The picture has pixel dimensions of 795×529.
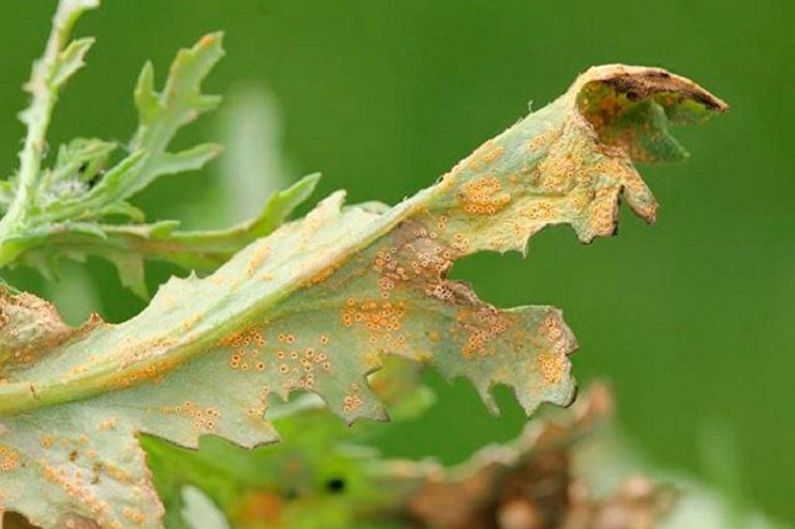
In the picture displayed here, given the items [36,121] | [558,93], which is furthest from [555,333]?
[558,93]

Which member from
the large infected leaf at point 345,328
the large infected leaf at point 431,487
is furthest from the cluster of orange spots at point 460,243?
the large infected leaf at point 431,487

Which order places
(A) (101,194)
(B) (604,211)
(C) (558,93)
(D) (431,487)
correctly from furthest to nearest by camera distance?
(C) (558,93) → (D) (431,487) → (A) (101,194) → (B) (604,211)

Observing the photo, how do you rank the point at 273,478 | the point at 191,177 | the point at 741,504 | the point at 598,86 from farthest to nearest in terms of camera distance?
the point at 191,177 < the point at 741,504 < the point at 273,478 < the point at 598,86

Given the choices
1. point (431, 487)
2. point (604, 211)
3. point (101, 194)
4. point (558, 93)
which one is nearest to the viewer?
point (604, 211)

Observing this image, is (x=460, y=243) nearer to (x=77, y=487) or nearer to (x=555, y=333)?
A: (x=555, y=333)

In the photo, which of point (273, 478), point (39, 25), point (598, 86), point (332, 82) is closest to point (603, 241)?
point (332, 82)

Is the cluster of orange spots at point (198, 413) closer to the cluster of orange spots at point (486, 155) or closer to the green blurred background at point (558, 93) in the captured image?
the cluster of orange spots at point (486, 155)

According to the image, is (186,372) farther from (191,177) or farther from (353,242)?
(191,177)

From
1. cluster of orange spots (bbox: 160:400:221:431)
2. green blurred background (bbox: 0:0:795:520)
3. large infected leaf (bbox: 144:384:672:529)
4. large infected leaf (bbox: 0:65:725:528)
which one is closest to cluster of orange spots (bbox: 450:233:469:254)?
large infected leaf (bbox: 0:65:725:528)
